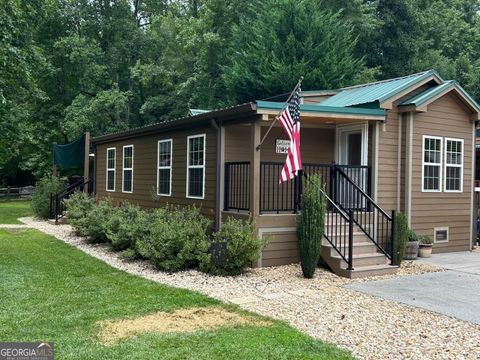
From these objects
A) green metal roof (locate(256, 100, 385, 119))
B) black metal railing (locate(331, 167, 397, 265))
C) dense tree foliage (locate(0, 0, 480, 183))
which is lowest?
black metal railing (locate(331, 167, 397, 265))

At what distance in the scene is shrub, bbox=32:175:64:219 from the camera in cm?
1683

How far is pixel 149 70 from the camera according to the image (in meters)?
24.8

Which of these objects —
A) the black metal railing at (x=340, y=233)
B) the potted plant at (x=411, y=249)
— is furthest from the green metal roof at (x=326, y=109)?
the potted plant at (x=411, y=249)

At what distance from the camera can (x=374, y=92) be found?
1027 centimetres

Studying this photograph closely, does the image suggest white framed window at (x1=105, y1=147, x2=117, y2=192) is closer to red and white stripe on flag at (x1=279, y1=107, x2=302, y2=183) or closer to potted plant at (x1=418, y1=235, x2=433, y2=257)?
red and white stripe on flag at (x1=279, y1=107, x2=302, y2=183)

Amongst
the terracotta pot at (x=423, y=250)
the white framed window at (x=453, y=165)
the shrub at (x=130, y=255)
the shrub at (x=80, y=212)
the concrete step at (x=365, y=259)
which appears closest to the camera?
the concrete step at (x=365, y=259)

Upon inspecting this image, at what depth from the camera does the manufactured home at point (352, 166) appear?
27.5ft

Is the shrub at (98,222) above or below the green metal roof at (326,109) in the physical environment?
below

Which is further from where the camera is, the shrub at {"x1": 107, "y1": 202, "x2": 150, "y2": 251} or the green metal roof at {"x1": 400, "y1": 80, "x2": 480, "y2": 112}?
the green metal roof at {"x1": 400, "y1": 80, "x2": 480, "y2": 112}

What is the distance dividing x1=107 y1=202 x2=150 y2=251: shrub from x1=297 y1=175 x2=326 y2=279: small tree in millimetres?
3103

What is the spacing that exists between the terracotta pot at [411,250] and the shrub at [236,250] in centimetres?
335

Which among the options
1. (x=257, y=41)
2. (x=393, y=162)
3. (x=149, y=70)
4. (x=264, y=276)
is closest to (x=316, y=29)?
(x=257, y=41)

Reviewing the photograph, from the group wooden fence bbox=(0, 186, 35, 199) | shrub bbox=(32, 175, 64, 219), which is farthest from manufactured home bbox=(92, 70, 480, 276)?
wooden fence bbox=(0, 186, 35, 199)

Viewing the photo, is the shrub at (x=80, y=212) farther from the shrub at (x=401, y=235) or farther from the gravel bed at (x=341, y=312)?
the shrub at (x=401, y=235)
